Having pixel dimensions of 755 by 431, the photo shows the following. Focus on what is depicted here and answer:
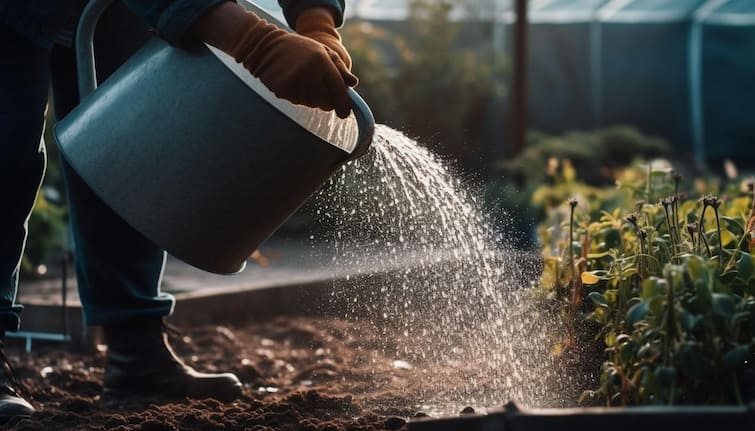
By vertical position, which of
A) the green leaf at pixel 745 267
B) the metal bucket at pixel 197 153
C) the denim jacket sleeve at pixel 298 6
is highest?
the denim jacket sleeve at pixel 298 6

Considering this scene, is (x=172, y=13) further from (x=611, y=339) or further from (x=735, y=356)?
(x=735, y=356)

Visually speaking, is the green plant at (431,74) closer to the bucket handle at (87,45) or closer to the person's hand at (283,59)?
the bucket handle at (87,45)

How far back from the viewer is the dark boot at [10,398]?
234 centimetres

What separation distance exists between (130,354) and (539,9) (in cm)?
1014

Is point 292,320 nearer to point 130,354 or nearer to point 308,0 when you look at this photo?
point 130,354

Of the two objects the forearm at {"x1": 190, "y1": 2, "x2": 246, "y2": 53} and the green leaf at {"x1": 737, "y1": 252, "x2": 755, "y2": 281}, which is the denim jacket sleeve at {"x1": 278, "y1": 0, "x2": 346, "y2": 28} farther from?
the green leaf at {"x1": 737, "y1": 252, "x2": 755, "y2": 281}

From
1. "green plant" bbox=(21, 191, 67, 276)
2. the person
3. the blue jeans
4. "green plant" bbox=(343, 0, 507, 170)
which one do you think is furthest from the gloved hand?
"green plant" bbox=(343, 0, 507, 170)

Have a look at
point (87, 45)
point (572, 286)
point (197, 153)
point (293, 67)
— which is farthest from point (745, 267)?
point (87, 45)

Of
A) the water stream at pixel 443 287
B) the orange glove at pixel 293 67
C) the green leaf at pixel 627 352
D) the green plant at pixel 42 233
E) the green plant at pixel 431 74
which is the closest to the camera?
the green leaf at pixel 627 352

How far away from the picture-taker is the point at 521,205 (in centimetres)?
580

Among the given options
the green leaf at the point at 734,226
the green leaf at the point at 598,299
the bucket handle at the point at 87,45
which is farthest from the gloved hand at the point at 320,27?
the green leaf at the point at 734,226

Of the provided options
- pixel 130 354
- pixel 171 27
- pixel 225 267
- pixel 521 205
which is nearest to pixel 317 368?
pixel 130 354

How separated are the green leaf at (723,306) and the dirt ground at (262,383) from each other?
2.19ft

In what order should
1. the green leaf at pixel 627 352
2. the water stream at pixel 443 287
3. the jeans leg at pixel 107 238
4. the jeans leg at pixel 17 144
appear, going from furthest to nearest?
the jeans leg at pixel 107 238
the jeans leg at pixel 17 144
the water stream at pixel 443 287
the green leaf at pixel 627 352
